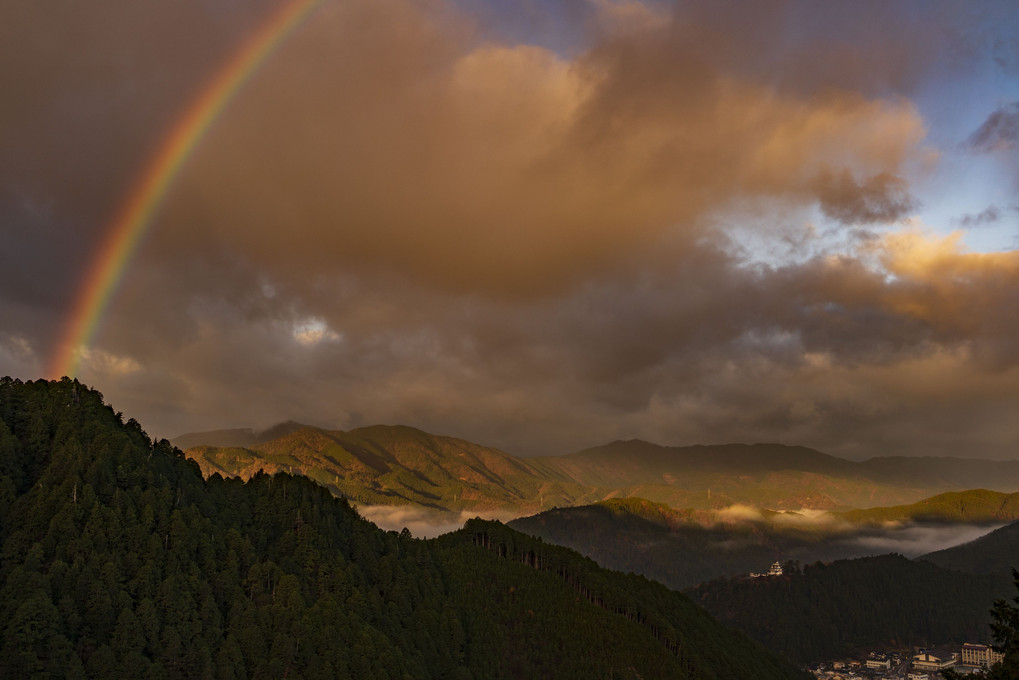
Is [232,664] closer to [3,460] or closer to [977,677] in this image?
[3,460]

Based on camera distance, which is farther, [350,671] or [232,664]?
[350,671]

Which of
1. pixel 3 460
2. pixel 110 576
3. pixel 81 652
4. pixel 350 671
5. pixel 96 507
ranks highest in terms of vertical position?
pixel 3 460

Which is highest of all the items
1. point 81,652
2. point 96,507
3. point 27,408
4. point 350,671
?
point 27,408

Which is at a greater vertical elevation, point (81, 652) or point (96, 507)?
point (96, 507)

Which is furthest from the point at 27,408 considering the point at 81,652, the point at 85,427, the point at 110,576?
the point at 81,652

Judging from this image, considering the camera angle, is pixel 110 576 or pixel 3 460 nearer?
pixel 110 576

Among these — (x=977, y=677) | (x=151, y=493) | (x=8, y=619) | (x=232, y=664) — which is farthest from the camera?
(x=151, y=493)

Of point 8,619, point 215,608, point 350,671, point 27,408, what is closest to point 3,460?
point 27,408

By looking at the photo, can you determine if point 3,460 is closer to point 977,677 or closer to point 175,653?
point 175,653

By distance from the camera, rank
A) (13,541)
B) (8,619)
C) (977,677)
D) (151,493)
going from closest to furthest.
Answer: (977,677) → (8,619) → (13,541) → (151,493)
